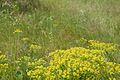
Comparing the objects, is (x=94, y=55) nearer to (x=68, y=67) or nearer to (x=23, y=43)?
(x=68, y=67)

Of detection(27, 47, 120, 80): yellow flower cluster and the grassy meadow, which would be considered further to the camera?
the grassy meadow

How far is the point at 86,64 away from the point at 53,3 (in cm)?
590

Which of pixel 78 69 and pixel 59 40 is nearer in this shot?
pixel 78 69

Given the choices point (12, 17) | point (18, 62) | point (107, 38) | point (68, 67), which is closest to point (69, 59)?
point (68, 67)

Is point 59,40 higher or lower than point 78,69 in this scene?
lower

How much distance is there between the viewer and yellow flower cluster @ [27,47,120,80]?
14.3 ft

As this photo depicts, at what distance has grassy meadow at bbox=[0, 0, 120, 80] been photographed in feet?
14.8

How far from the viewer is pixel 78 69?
4383 millimetres

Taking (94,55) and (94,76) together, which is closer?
(94,76)

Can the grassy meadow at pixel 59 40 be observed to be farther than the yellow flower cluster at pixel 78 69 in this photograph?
Yes

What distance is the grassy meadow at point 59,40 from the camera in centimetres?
451

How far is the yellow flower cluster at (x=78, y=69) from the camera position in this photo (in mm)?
4359

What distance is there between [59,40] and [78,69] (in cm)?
287

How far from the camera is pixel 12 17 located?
823 centimetres
